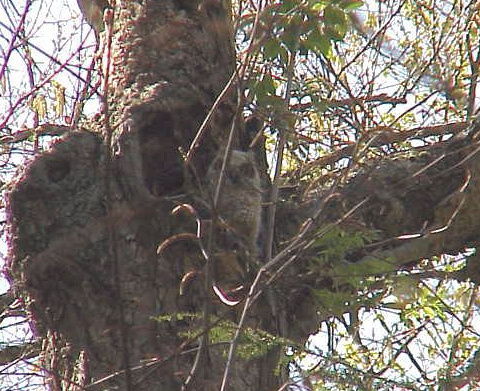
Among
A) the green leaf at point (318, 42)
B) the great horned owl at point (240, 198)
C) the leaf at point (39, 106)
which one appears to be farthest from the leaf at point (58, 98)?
the green leaf at point (318, 42)

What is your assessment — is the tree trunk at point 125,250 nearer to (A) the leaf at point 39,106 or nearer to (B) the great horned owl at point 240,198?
(B) the great horned owl at point 240,198

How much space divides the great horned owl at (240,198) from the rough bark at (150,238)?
0.20ft

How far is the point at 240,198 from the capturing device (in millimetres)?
2727

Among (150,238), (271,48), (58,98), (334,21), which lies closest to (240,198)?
(150,238)

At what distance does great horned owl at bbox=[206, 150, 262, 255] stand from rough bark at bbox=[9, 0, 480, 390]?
6 centimetres

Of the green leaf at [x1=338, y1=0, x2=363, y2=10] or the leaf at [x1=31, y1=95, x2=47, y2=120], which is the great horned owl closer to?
the green leaf at [x1=338, y1=0, x2=363, y2=10]

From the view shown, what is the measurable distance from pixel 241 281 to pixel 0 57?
1943 millimetres

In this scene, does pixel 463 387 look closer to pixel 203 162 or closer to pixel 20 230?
pixel 203 162

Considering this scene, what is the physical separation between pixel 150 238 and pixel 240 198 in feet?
1.14

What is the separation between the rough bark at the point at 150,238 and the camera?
2.47 meters

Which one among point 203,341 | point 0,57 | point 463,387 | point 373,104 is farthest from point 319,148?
point 203,341

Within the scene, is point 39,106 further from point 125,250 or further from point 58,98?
point 125,250

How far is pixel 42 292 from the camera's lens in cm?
255

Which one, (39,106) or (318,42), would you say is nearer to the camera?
(318,42)
